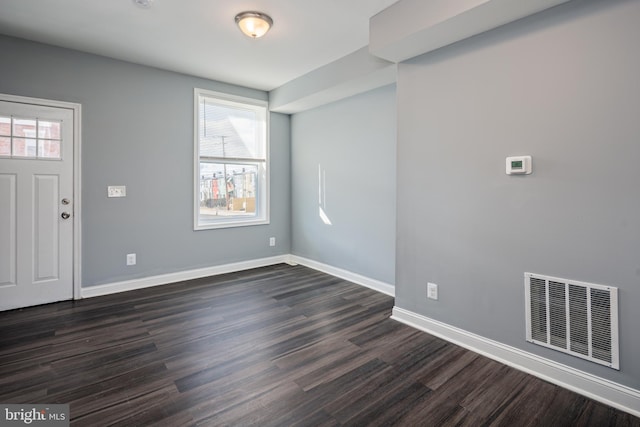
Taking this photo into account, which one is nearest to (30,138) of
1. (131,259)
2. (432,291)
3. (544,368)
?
(131,259)

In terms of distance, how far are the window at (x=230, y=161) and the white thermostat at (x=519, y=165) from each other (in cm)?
346

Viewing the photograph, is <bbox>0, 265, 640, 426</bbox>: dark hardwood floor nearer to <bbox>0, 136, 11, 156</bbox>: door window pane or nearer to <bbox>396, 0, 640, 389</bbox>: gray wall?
<bbox>396, 0, 640, 389</bbox>: gray wall

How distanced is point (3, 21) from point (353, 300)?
415cm

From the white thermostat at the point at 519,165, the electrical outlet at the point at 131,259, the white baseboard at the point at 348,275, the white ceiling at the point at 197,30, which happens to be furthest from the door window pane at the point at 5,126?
the white thermostat at the point at 519,165

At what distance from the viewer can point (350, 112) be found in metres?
4.09

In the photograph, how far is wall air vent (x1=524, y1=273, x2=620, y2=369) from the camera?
1.85 meters

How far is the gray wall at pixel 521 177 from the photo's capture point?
1.81m

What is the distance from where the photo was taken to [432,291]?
2750 mm

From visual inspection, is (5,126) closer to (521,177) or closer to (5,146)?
(5,146)

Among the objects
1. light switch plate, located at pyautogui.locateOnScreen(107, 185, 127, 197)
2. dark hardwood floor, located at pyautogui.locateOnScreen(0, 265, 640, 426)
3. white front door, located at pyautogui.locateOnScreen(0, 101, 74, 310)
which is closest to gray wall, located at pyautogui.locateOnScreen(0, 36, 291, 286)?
light switch plate, located at pyautogui.locateOnScreen(107, 185, 127, 197)

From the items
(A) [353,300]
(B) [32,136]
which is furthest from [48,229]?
(A) [353,300]

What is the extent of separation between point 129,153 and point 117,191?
0.46m

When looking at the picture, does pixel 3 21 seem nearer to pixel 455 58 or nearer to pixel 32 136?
pixel 32 136

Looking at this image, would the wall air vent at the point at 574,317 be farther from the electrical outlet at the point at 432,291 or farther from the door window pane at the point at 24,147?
the door window pane at the point at 24,147
